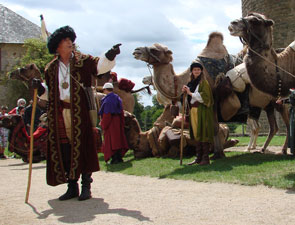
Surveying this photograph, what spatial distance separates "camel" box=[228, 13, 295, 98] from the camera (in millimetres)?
6297

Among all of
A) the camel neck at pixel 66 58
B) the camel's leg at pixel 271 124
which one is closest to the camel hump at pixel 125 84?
the camel's leg at pixel 271 124

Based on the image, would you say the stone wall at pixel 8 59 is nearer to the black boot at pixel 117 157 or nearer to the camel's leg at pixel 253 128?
the black boot at pixel 117 157

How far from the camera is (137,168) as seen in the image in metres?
7.67

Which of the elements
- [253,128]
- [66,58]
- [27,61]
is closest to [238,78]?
[253,128]

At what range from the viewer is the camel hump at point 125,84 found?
37.6 ft

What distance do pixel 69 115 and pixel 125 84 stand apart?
21.6 feet

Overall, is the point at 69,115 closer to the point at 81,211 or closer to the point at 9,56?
the point at 81,211

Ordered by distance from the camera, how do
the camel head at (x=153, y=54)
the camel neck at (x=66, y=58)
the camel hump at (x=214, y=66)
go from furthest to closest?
the camel head at (x=153, y=54)
the camel hump at (x=214, y=66)
the camel neck at (x=66, y=58)

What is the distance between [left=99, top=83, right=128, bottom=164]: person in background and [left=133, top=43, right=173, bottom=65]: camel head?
1.11 m

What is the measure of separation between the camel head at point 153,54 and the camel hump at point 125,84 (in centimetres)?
311

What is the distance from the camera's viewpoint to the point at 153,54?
8.39m

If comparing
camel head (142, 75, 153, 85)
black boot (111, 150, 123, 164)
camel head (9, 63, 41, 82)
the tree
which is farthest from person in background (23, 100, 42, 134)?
the tree

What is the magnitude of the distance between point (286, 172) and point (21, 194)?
152 inches

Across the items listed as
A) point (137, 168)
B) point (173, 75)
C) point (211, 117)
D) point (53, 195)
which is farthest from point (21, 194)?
point (173, 75)
